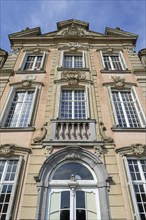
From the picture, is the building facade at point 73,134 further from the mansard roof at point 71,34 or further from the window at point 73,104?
the mansard roof at point 71,34

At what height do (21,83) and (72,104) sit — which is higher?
(21,83)

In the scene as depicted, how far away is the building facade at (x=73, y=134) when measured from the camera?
24.9 feet

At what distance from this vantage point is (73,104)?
39.1 ft

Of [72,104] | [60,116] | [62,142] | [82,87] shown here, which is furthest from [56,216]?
[82,87]

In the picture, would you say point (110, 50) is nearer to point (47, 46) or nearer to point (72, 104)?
point (47, 46)

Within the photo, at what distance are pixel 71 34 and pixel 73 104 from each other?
9157 mm

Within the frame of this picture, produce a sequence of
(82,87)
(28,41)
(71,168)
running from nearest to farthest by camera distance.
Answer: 1. (71,168)
2. (82,87)
3. (28,41)

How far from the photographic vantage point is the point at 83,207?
7438mm

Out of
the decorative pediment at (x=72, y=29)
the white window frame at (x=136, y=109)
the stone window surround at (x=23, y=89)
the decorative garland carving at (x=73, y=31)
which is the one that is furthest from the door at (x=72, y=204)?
the decorative garland carving at (x=73, y=31)

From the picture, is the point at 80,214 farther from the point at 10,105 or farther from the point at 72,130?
the point at 10,105

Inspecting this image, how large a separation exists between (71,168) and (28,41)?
13.1 m

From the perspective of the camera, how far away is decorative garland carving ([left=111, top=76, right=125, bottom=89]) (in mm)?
13109

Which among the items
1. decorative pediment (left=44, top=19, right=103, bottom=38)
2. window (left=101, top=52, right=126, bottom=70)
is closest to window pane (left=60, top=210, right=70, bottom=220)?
window (left=101, top=52, right=126, bottom=70)

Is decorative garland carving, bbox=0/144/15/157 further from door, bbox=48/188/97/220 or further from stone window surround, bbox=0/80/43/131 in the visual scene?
door, bbox=48/188/97/220
